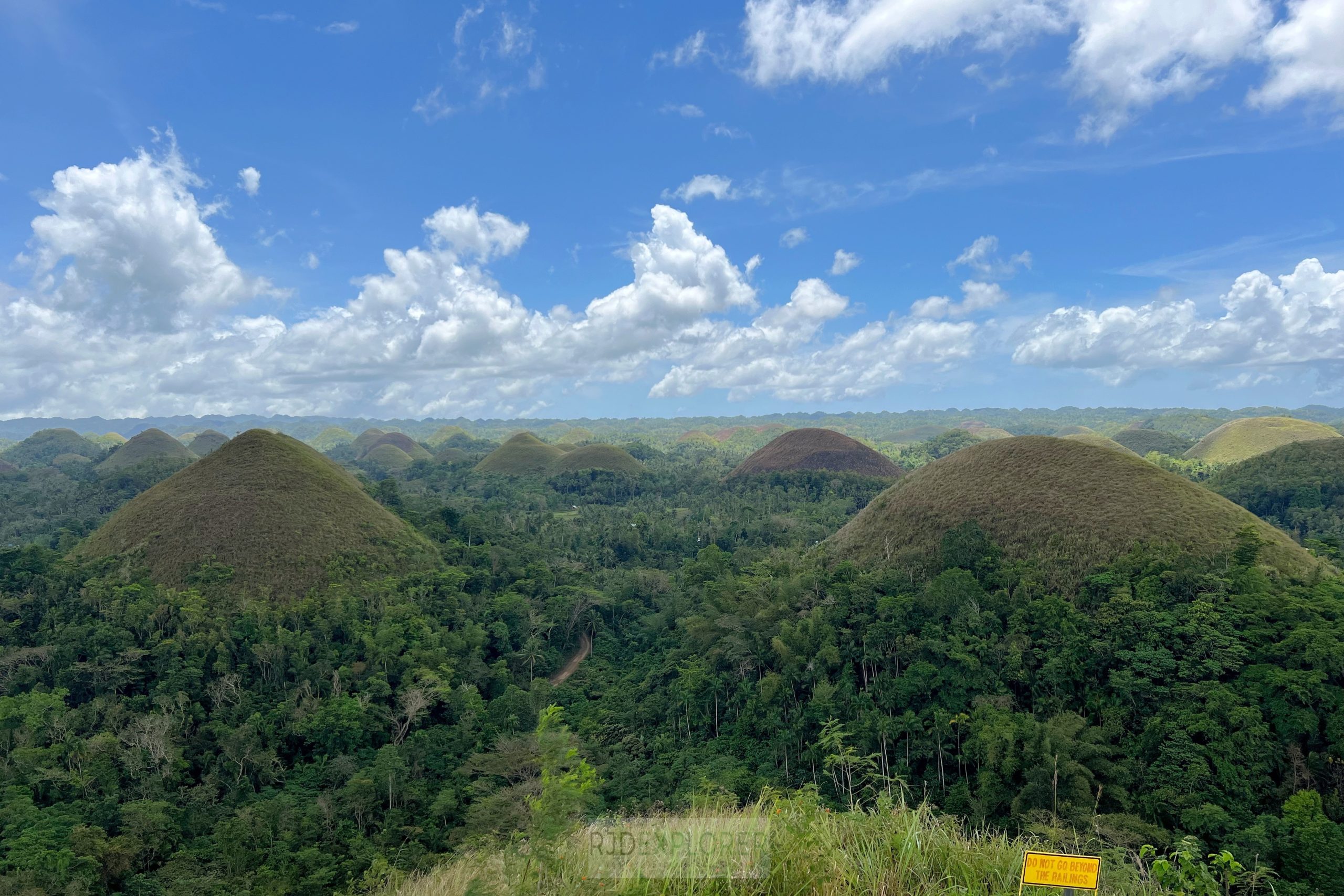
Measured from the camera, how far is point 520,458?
96938 mm

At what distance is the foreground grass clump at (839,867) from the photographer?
444cm

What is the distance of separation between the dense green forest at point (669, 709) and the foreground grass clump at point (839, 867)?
4.89ft

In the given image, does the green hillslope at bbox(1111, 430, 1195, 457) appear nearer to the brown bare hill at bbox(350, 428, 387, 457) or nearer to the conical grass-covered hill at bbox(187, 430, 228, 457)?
the brown bare hill at bbox(350, 428, 387, 457)

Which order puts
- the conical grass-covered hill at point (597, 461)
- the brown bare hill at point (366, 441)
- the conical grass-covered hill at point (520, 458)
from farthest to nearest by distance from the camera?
1. the brown bare hill at point (366, 441)
2. the conical grass-covered hill at point (520, 458)
3. the conical grass-covered hill at point (597, 461)

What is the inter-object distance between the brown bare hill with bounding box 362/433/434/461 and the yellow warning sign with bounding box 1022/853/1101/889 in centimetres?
13713

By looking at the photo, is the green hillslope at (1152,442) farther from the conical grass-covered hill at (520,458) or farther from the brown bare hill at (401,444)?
the brown bare hill at (401,444)

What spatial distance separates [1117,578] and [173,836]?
29086 mm

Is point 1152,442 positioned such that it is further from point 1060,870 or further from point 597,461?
point 1060,870

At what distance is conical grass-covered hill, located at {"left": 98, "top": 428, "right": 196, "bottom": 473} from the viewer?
3511 inches

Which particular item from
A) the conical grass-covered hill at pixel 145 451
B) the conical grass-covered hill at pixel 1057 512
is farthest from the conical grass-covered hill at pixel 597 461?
the conical grass-covered hill at pixel 1057 512

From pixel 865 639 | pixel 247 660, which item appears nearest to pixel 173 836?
pixel 247 660

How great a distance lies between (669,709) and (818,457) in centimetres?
6006

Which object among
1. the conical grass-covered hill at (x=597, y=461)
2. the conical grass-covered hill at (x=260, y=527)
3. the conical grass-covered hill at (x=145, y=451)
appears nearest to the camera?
the conical grass-covered hill at (x=260, y=527)

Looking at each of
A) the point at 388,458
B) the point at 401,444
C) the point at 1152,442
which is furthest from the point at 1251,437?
the point at 401,444
